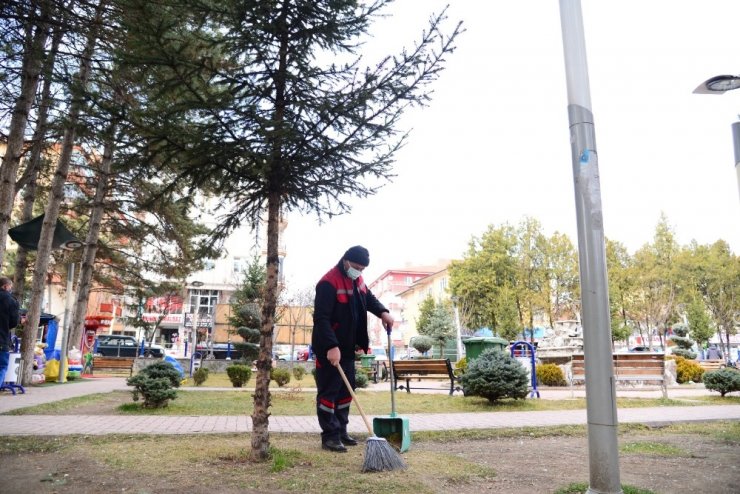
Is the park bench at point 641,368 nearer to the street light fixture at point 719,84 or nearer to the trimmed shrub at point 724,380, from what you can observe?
the trimmed shrub at point 724,380

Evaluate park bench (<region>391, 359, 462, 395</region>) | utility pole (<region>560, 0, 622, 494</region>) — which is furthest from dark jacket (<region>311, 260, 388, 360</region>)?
park bench (<region>391, 359, 462, 395</region>)

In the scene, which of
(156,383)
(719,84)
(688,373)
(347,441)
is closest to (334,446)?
(347,441)

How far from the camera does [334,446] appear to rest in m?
5.27

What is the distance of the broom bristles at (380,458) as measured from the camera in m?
4.31

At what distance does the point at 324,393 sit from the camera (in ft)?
17.6

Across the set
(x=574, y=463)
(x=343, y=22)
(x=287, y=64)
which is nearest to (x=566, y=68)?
(x=343, y=22)

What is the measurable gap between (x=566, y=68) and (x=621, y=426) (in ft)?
18.3

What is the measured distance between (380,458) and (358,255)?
6.53ft

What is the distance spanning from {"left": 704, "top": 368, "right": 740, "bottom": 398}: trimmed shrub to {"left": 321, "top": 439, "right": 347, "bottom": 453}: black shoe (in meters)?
10.6

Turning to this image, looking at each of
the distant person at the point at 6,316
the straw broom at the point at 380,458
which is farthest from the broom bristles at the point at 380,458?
the distant person at the point at 6,316

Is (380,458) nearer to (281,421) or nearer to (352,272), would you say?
(352,272)

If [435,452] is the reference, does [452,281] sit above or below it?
above

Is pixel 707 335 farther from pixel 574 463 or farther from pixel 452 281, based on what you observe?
pixel 574 463

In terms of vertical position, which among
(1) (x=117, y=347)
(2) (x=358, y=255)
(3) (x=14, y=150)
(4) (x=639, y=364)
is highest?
(3) (x=14, y=150)
